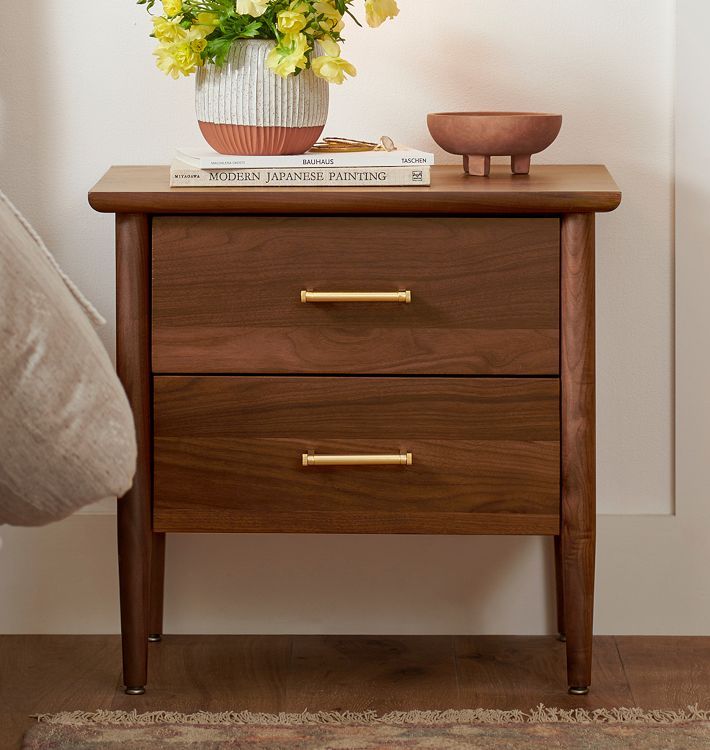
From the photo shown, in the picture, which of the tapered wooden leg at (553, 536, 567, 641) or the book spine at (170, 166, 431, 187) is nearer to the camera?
the book spine at (170, 166, 431, 187)

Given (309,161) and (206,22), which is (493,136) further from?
(206,22)

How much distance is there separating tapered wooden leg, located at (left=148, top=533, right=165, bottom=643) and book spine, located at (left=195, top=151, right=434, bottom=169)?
0.57 metres

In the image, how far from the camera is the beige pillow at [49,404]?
2.91 ft

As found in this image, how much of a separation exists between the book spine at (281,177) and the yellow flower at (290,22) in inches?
6.6

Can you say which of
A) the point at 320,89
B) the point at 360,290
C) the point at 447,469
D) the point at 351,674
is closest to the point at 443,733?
the point at 351,674

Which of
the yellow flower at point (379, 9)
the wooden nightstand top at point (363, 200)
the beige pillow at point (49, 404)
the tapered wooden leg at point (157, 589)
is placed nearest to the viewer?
the beige pillow at point (49, 404)

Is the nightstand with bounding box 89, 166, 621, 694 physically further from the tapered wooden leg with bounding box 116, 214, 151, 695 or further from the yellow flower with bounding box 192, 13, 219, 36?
the yellow flower with bounding box 192, 13, 219, 36

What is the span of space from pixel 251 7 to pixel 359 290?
0.36m

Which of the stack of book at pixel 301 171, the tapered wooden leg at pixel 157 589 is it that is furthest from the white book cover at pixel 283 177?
the tapered wooden leg at pixel 157 589

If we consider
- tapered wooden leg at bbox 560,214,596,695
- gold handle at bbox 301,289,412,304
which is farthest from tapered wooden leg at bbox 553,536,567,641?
gold handle at bbox 301,289,412,304

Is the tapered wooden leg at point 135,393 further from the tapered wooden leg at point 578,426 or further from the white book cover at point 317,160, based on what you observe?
the tapered wooden leg at point 578,426

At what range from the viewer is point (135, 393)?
1399mm

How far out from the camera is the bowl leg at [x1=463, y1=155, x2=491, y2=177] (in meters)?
1.50

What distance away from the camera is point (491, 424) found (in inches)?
54.9
